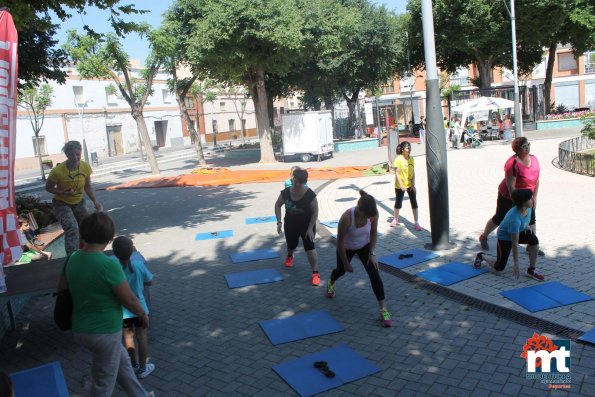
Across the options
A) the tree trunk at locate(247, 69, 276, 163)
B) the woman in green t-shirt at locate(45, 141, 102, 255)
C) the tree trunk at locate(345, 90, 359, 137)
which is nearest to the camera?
the woman in green t-shirt at locate(45, 141, 102, 255)

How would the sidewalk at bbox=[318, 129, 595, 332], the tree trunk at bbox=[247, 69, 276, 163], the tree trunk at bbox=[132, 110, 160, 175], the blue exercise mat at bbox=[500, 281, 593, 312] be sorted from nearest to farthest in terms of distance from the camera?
1. the blue exercise mat at bbox=[500, 281, 593, 312]
2. the sidewalk at bbox=[318, 129, 595, 332]
3. the tree trunk at bbox=[132, 110, 160, 175]
4. the tree trunk at bbox=[247, 69, 276, 163]

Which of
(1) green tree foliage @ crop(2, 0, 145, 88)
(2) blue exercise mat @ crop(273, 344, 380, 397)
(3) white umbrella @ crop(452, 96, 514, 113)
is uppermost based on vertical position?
(1) green tree foliage @ crop(2, 0, 145, 88)

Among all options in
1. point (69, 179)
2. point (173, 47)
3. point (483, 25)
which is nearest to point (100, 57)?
point (173, 47)

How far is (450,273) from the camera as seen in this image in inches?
261

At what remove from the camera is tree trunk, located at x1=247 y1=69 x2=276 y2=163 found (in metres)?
23.6

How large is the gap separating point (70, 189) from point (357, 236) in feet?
13.0

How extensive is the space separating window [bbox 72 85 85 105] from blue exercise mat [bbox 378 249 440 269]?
41231 millimetres

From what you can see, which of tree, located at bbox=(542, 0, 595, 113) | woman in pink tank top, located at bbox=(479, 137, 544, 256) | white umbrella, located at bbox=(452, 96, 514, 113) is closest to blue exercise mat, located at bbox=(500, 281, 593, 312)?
woman in pink tank top, located at bbox=(479, 137, 544, 256)

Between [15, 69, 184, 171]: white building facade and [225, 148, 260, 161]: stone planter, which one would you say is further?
[15, 69, 184, 171]: white building facade

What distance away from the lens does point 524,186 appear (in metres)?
6.66

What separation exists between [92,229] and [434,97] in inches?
222

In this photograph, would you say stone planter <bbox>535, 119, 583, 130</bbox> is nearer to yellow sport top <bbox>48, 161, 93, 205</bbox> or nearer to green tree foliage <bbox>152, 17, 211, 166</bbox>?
green tree foliage <bbox>152, 17, 211, 166</bbox>

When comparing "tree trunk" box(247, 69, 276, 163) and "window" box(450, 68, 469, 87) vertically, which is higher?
"window" box(450, 68, 469, 87)

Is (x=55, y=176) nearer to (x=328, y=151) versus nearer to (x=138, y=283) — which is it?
(x=138, y=283)
